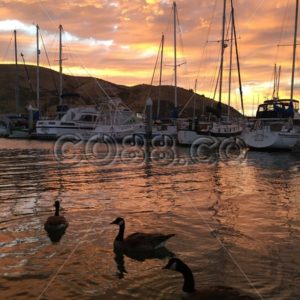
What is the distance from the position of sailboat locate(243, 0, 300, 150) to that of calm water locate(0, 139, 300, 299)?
2431cm

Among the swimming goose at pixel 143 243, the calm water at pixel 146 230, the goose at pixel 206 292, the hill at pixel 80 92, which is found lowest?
the calm water at pixel 146 230

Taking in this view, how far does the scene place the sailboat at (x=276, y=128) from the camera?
4847cm

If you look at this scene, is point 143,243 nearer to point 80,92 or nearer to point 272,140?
point 272,140

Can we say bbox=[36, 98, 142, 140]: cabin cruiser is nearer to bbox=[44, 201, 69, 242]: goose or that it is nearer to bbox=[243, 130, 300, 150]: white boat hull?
bbox=[243, 130, 300, 150]: white boat hull

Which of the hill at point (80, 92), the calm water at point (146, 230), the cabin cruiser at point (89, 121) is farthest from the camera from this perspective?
the hill at point (80, 92)

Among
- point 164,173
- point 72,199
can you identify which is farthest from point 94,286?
point 164,173

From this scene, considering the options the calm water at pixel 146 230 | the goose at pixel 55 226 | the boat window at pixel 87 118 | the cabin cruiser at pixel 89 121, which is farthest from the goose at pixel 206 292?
the boat window at pixel 87 118

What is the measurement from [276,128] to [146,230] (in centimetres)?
3926

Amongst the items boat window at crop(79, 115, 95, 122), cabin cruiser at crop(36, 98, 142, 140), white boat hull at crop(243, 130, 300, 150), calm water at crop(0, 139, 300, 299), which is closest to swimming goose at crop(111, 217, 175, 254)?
calm water at crop(0, 139, 300, 299)

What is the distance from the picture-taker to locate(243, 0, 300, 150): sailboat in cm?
4847

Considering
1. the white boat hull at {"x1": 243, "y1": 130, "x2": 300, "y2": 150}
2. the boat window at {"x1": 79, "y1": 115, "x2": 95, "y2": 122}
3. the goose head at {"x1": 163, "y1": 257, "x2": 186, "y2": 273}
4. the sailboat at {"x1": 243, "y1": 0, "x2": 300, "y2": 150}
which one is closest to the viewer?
the goose head at {"x1": 163, "y1": 257, "x2": 186, "y2": 273}

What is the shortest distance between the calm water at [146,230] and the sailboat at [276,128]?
2431cm

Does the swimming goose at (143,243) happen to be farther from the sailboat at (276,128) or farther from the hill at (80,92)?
the hill at (80,92)

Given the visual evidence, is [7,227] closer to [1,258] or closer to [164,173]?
[1,258]
